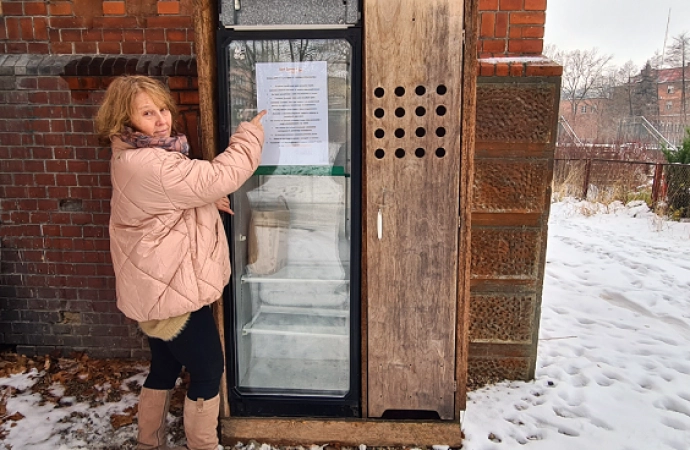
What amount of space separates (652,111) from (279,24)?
40317 millimetres

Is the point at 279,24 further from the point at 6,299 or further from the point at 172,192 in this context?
the point at 6,299

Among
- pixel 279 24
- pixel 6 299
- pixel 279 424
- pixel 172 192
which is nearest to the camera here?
pixel 172 192

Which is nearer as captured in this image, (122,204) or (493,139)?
(122,204)

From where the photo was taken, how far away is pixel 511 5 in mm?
2912

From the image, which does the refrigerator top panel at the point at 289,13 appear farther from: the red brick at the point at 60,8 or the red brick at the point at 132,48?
the red brick at the point at 60,8

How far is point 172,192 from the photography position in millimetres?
1943

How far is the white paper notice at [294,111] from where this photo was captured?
7.74 ft

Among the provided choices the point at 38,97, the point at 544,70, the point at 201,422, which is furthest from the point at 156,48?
the point at 544,70

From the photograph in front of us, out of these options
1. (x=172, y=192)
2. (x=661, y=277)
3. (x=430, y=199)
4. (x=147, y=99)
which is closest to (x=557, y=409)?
(x=430, y=199)

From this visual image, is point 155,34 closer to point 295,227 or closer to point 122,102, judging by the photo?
point 122,102

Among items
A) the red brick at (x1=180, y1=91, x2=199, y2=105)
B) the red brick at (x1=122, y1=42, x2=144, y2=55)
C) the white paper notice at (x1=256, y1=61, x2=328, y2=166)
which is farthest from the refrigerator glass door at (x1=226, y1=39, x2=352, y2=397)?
the red brick at (x1=122, y1=42, x2=144, y2=55)

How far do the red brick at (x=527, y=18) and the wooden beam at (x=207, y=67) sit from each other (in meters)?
1.82

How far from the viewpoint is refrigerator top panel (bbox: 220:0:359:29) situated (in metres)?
2.22

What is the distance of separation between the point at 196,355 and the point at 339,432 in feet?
3.05
